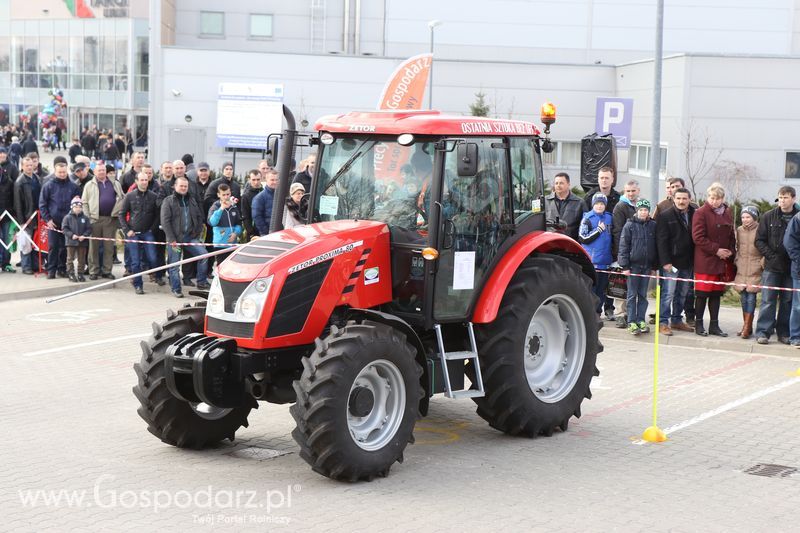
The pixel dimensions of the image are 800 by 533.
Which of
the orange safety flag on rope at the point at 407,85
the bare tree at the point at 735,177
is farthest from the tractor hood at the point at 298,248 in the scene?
the bare tree at the point at 735,177

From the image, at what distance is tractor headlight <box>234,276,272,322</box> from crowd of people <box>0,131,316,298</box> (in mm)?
8489

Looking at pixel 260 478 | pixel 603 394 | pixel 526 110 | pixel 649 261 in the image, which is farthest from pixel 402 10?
pixel 260 478

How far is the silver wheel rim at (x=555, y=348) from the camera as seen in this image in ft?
31.1

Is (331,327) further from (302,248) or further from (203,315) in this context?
(203,315)

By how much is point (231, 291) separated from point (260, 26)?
4525cm

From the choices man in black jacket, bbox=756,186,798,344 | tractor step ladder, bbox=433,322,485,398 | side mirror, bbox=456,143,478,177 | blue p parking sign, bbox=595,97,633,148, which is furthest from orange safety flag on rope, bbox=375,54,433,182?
side mirror, bbox=456,143,478,177

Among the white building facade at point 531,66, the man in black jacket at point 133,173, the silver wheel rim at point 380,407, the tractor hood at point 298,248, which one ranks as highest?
the white building facade at point 531,66

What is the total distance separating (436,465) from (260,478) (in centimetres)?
140

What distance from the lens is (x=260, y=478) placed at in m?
7.84

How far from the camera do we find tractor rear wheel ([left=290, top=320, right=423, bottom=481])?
24.5ft

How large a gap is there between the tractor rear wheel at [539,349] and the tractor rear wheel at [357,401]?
989mm

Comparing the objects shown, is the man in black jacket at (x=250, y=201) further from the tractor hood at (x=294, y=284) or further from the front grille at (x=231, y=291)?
the front grille at (x=231, y=291)

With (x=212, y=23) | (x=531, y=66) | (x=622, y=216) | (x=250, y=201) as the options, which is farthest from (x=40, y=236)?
(x=212, y=23)

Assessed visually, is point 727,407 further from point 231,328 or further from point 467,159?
point 231,328
